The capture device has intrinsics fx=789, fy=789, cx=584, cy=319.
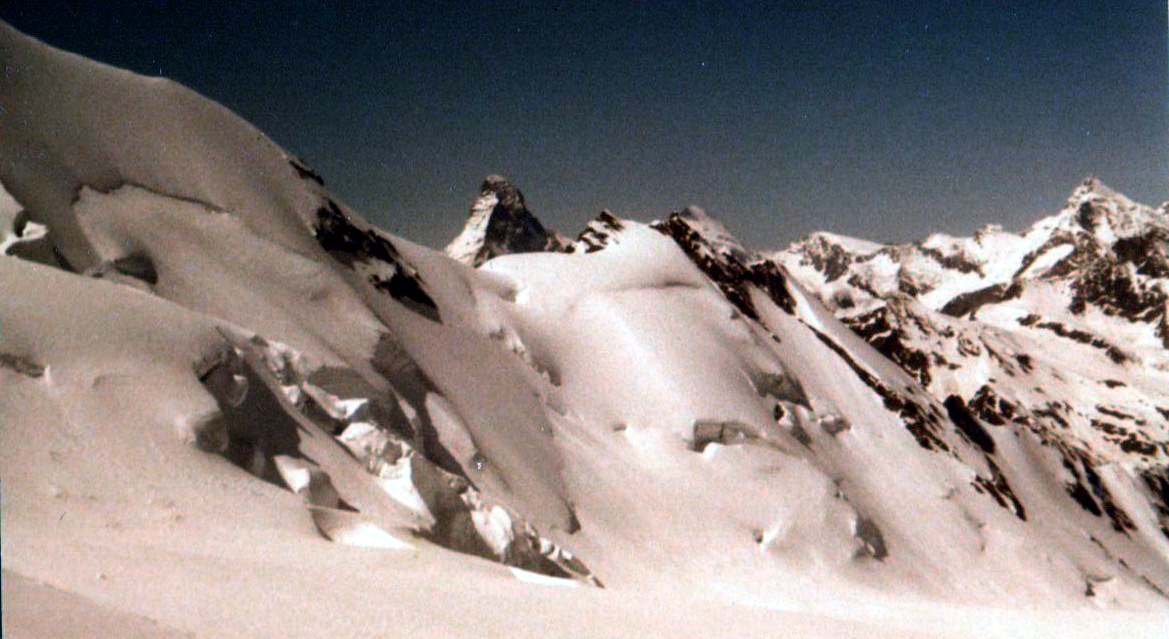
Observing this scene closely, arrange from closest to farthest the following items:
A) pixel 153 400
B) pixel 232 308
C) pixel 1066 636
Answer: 1. pixel 1066 636
2. pixel 153 400
3. pixel 232 308

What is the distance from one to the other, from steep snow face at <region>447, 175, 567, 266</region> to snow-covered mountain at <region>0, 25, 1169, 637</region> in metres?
85.8

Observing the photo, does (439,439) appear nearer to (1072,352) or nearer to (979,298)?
(1072,352)

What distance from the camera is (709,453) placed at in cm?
3425

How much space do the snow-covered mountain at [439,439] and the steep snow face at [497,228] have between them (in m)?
85.8

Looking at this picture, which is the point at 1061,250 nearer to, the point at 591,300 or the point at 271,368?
the point at 591,300

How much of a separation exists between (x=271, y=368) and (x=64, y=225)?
7.43 meters

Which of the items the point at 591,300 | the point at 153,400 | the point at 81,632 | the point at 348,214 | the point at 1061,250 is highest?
the point at 1061,250

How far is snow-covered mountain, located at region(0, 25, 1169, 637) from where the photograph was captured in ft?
27.4

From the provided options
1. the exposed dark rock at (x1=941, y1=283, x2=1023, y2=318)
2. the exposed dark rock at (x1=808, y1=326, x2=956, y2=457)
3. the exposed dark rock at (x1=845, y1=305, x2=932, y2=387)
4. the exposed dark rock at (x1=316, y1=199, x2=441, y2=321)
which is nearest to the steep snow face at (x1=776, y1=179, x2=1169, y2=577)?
the exposed dark rock at (x1=845, y1=305, x2=932, y2=387)

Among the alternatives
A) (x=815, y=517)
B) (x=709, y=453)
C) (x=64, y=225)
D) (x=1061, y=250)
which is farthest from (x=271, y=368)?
(x=1061, y=250)

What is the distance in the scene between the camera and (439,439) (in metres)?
24.4

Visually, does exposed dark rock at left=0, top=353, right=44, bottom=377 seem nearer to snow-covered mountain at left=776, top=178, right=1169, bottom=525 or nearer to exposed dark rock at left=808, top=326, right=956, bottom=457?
exposed dark rock at left=808, top=326, right=956, bottom=457

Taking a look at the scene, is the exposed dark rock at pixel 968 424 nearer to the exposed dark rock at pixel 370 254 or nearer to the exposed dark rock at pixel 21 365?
the exposed dark rock at pixel 370 254

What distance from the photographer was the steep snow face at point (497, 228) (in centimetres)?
14438
